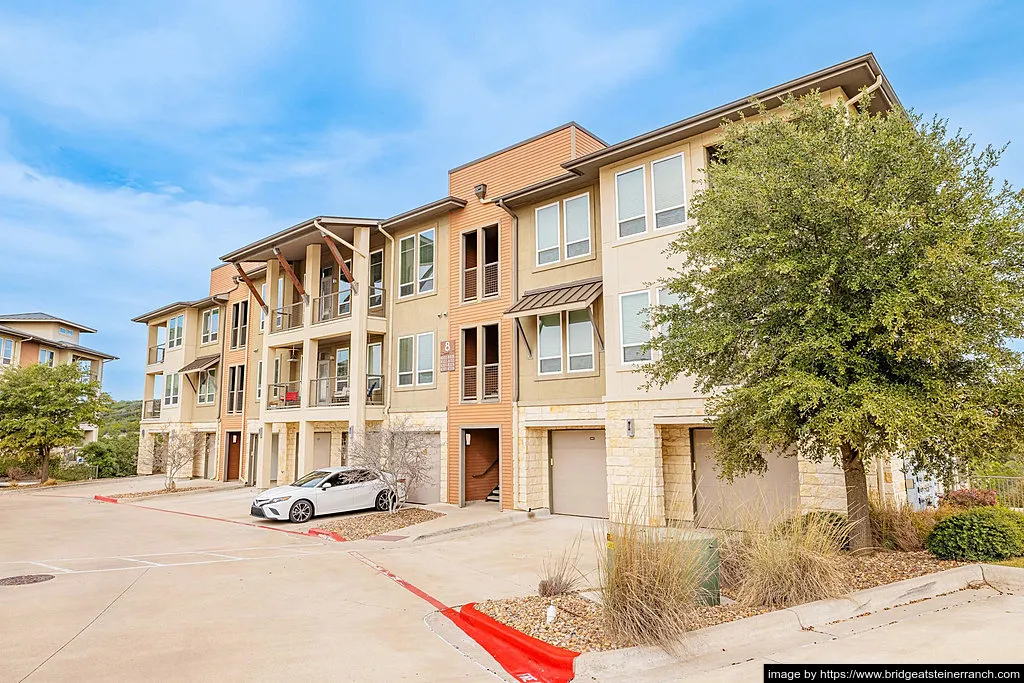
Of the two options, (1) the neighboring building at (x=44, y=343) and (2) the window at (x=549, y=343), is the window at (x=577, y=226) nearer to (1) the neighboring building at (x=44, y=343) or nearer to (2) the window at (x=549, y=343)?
(2) the window at (x=549, y=343)

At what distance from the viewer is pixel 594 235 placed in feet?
55.3

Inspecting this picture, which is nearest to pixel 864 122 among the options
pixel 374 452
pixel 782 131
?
pixel 782 131

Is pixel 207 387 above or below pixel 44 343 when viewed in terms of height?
below

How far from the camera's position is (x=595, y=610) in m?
7.17

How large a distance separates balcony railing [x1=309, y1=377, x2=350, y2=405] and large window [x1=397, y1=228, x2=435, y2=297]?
4133 millimetres

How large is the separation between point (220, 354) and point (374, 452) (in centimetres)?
1838

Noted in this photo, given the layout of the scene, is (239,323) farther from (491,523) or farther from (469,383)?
(491,523)

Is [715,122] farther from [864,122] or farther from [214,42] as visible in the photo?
[214,42]

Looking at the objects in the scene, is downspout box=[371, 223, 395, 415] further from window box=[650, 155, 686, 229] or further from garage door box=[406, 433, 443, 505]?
window box=[650, 155, 686, 229]

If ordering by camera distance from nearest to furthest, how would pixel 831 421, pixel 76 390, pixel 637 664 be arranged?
pixel 637 664
pixel 831 421
pixel 76 390

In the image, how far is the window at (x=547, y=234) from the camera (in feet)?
58.4

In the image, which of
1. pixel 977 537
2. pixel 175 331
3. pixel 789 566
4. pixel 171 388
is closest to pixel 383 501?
pixel 789 566

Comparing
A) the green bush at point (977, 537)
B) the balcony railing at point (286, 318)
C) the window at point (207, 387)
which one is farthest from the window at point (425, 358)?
the window at point (207, 387)

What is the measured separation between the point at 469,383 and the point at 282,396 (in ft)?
33.5
